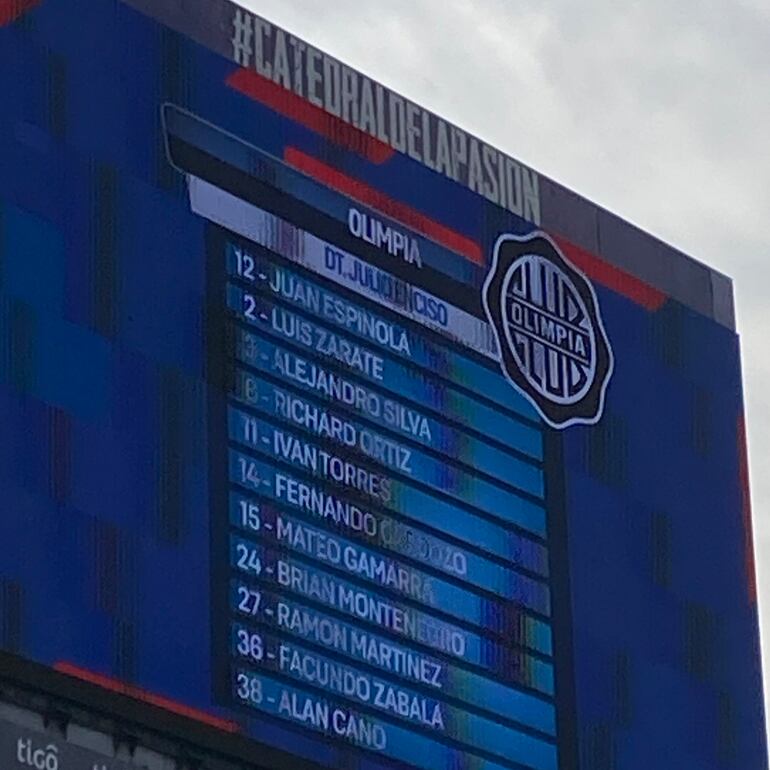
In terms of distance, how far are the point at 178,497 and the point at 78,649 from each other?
160cm

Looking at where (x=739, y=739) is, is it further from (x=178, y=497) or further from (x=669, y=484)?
(x=178, y=497)

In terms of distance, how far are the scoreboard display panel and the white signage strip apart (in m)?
0.02

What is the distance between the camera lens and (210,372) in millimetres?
27922

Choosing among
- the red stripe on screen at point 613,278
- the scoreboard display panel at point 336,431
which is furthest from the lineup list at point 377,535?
the red stripe on screen at point 613,278

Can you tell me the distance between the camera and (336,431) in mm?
28672

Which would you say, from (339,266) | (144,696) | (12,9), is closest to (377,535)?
(339,266)

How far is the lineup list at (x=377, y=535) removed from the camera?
27.8 metres

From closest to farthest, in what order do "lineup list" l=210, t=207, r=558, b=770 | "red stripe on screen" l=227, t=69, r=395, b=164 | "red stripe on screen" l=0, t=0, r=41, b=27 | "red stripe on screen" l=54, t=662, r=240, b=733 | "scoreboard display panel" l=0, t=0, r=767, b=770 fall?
"red stripe on screen" l=54, t=662, r=240, b=733 → "scoreboard display panel" l=0, t=0, r=767, b=770 → "red stripe on screen" l=0, t=0, r=41, b=27 → "lineup list" l=210, t=207, r=558, b=770 → "red stripe on screen" l=227, t=69, r=395, b=164

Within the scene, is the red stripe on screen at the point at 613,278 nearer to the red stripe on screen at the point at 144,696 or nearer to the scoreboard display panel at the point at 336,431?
the scoreboard display panel at the point at 336,431

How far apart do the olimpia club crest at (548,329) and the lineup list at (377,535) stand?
1.63 feet

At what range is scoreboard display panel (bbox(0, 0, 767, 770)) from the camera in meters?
26.8

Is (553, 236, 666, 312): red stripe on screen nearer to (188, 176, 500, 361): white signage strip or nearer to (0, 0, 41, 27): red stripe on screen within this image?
(188, 176, 500, 361): white signage strip

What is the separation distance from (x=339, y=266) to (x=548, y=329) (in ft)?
8.24

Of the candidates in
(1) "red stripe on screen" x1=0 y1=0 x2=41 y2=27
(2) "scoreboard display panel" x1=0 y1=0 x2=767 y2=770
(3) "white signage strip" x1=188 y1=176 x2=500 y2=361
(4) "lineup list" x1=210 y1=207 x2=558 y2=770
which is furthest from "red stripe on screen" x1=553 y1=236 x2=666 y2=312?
(1) "red stripe on screen" x1=0 y1=0 x2=41 y2=27
